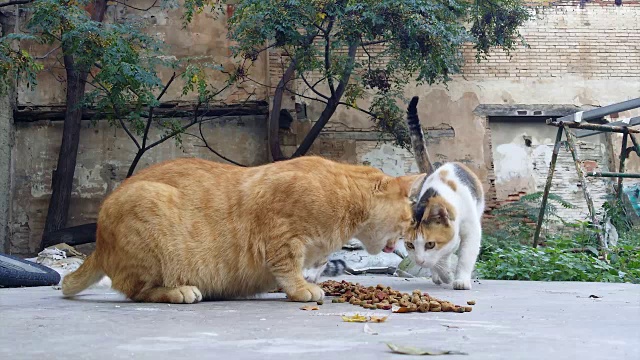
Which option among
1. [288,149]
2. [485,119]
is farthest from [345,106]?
[485,119]

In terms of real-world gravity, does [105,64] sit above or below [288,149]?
above

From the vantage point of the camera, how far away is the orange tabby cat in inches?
153

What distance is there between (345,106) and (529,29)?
14.0 ft

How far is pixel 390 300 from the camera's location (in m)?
3.86

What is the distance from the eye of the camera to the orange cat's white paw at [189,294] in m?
3.83

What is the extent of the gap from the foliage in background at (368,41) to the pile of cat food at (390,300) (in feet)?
23.0

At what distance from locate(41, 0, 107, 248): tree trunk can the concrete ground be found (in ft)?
29.1

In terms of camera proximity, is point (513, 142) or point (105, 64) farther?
point (513, 142)

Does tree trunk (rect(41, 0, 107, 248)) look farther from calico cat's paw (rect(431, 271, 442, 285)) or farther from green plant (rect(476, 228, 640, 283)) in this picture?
calico cat's paw (rect(431, 271, 442, 285))

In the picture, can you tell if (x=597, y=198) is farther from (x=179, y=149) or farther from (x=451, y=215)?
(x=451, y=215)

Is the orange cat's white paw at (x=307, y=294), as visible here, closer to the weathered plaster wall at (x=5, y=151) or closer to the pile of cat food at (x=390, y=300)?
the pile of cat food at (x=390, y=300)

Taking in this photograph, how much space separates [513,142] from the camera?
14.4m

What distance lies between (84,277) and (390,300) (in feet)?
6.04

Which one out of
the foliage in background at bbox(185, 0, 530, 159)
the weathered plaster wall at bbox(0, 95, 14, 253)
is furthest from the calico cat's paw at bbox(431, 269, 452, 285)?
the weathered plaster wall at bbox(0, 95, 14, 253)
